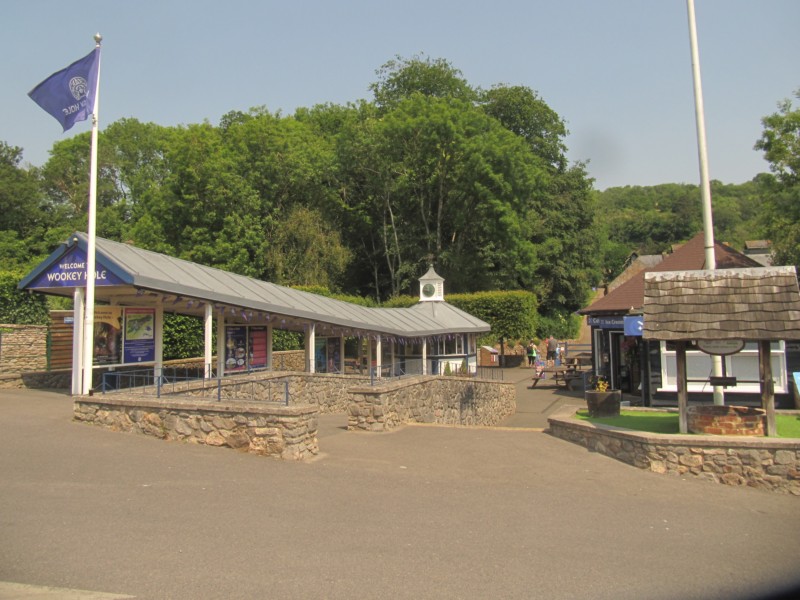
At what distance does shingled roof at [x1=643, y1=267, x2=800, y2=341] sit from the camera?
441 inches

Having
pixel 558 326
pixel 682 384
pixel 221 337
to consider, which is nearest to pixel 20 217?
pixel 221 337

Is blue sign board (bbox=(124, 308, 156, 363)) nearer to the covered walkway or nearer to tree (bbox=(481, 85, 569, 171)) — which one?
the covered walkway

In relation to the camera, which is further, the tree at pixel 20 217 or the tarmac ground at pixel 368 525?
the tree at pixel 20 217

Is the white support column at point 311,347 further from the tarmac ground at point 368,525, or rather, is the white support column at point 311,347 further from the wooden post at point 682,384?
the wooden post at point 682,384

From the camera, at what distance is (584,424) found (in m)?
12.9

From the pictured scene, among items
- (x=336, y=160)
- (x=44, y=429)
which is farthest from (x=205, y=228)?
(x=44, y=429)

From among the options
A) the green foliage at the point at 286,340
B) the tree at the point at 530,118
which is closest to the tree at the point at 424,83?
the tree at the point at 530,118

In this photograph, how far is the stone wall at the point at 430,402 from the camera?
13703 millimetres

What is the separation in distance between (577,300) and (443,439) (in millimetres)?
42947

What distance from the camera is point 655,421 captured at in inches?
559

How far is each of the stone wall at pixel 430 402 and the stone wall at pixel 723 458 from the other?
503 cm

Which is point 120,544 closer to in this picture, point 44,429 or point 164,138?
point 44,429

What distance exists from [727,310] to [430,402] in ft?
31.1

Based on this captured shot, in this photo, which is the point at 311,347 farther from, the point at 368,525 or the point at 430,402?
the point at 368,525
